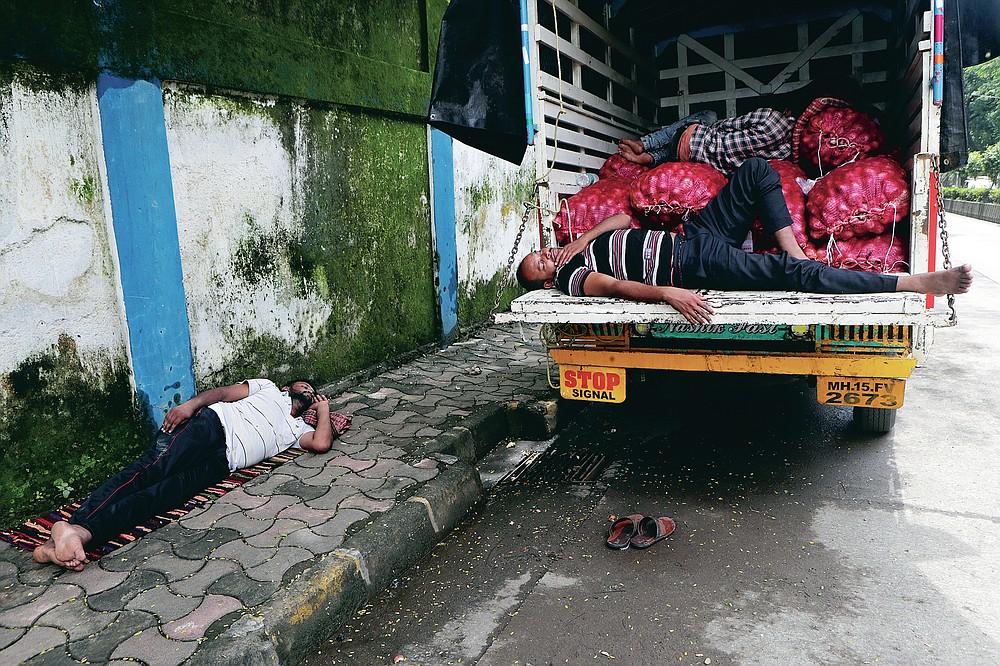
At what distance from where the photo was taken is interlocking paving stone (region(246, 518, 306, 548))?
8.99 ft

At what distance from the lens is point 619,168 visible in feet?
15.8

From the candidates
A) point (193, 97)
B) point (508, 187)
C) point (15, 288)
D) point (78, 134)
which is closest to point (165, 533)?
point (15, 288)

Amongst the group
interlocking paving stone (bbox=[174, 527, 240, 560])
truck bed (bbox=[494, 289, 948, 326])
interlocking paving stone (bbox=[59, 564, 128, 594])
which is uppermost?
truck bed (bbox=[494, 289, 948, 326])

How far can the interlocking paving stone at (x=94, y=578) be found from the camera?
2.47 meters

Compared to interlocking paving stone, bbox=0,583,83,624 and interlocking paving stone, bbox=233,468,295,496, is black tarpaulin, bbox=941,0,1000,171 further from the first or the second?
interlocking paving stone, bbox=0,583,83,624

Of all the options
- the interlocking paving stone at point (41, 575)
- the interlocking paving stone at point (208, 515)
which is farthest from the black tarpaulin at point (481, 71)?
the interlocking paving stone at point (41, 575)

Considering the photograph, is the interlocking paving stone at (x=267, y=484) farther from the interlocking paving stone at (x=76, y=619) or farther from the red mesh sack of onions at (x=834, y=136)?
the red mesh sack of onions at (x=834, y=136)

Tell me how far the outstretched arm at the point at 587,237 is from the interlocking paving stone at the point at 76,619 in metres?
2.50

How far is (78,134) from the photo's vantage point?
318 cm

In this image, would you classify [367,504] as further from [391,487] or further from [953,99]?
[953,99]

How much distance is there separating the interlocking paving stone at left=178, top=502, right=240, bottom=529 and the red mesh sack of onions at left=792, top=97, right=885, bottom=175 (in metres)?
3.70

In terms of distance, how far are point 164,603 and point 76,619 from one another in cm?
26

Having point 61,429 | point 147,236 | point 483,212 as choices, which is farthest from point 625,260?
point 483,212

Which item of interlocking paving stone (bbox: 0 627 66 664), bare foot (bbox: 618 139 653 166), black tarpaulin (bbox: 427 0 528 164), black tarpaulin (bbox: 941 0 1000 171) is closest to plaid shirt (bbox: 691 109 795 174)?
bare foot (bbox: 618 139 653 166)
